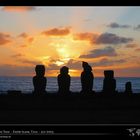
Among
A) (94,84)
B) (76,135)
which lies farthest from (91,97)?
(76,135)

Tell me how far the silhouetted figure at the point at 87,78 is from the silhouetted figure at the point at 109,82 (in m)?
0.11

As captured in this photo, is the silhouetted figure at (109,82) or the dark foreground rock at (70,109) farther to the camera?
the silhouetted figure at (109,82)

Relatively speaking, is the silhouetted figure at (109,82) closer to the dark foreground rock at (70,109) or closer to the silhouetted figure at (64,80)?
the dark foreground rock at (70,109)

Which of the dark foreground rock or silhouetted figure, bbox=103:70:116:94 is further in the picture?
silhouetted figure, bbox=103:70:116:94

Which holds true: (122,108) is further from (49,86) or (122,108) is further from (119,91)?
(49,86)

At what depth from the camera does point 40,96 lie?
210 inches

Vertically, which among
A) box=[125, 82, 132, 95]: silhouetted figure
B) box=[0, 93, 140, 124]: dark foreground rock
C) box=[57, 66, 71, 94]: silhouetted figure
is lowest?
box=[0, 93, 140, 124]: dark foreground rock

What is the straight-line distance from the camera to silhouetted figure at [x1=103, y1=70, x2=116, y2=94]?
5191 mm

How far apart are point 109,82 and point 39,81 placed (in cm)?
56

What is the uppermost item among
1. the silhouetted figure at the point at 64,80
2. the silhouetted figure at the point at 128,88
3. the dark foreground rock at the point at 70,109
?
the silhouetted figure at the point at 64,80

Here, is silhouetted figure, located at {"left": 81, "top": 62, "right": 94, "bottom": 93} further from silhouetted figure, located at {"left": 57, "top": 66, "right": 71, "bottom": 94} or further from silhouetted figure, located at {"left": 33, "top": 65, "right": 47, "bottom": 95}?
silhouetted figure, located at {"left": 33, "top": 65, "right": 47, "bottom": 95}

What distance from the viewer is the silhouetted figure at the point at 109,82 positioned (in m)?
5.19

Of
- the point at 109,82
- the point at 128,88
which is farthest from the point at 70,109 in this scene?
the point at 128,88

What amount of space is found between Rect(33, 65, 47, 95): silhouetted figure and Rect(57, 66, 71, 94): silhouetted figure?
0.13 m
